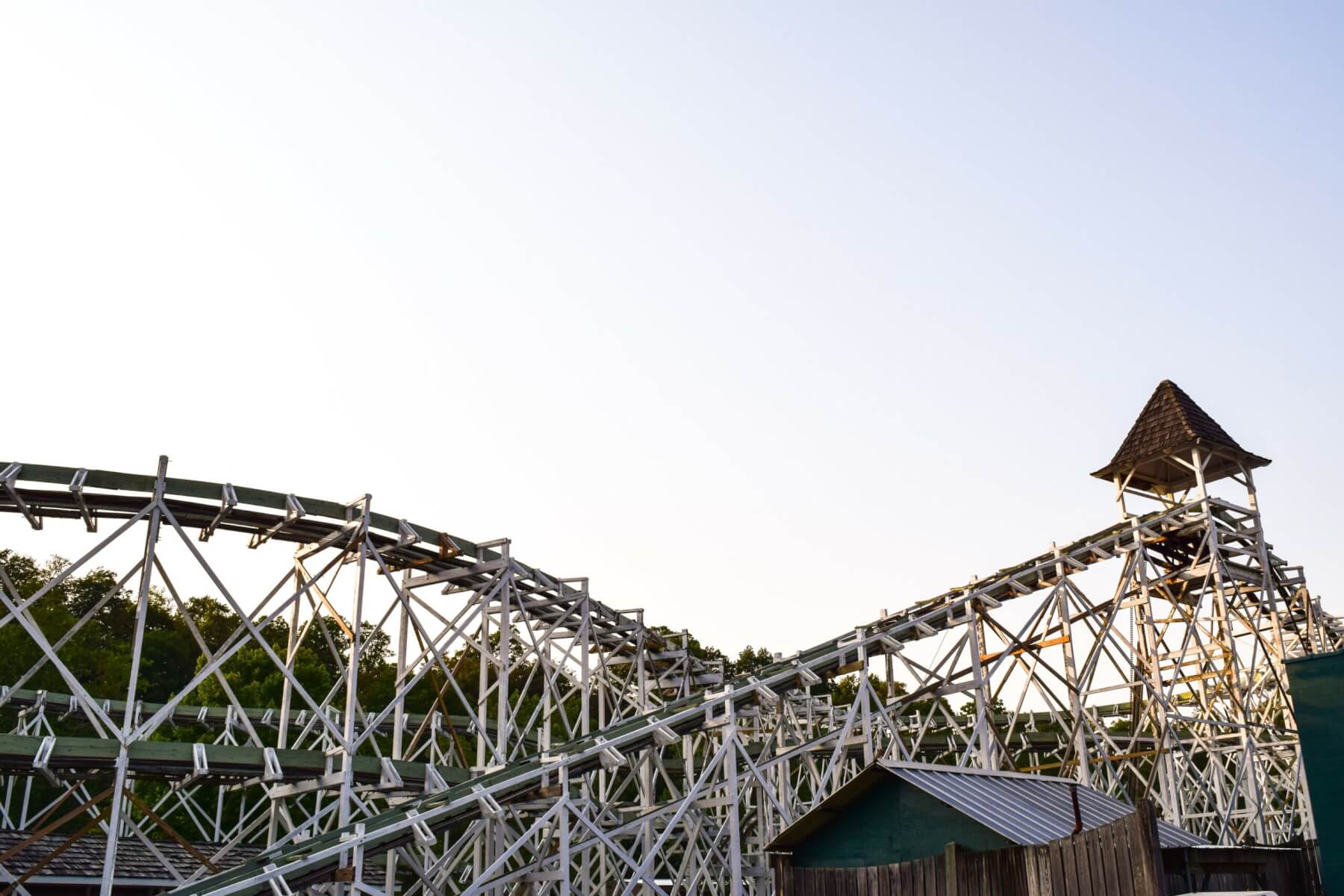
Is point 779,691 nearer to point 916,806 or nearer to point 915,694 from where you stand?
point 915,694

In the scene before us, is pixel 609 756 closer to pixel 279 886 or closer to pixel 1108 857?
pixel 279 886

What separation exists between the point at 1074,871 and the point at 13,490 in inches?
678

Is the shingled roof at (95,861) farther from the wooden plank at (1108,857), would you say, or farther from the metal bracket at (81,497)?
the wooden plank at (1108,857)

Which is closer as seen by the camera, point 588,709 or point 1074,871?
point 1074,871

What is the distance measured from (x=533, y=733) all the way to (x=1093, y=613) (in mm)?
34017

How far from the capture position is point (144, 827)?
39.4 metres

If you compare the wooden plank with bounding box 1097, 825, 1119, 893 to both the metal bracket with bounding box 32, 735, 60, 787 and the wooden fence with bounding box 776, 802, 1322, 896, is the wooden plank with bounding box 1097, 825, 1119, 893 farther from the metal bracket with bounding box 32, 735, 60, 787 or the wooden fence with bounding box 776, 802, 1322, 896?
the metal bracket with bounding box 32, 735, 60, 787

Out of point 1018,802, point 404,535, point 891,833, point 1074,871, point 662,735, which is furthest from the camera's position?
point 404,535

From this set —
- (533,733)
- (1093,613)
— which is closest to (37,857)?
(1093,613)

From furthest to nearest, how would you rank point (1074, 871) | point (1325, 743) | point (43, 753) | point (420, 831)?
point (43, 753) → point (420, 831) → point (1325, 743) → point (1074, 871)

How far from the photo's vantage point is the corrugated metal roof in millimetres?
14164

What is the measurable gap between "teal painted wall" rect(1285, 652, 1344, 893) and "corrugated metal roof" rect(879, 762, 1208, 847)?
1640mm

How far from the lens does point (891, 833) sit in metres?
14.9

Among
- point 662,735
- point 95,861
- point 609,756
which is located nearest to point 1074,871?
point 609,756
